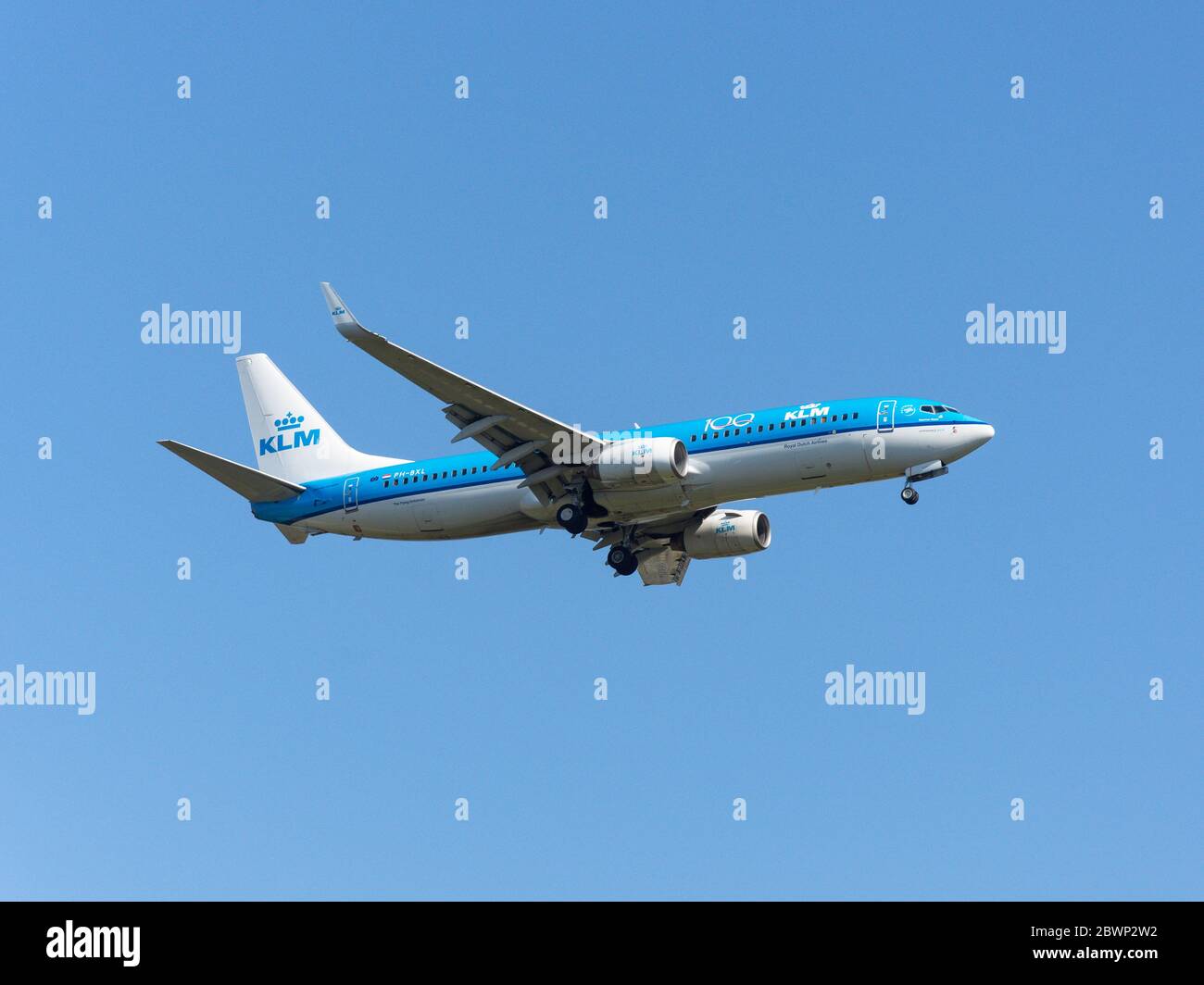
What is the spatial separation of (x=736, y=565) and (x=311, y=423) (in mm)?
16194

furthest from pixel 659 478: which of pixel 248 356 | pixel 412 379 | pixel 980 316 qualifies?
pixel 248 356

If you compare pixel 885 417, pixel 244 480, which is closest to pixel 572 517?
pixel 885 417

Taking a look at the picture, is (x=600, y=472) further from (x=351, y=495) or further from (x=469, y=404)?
(x=351, y=495)

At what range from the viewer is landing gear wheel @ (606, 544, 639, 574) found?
58.2 meters

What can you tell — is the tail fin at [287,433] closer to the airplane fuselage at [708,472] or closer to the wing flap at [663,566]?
the airplane fuselage at [708,472]

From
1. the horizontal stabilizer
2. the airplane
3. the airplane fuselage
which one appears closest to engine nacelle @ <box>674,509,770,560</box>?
the airplane

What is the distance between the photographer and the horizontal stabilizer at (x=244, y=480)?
55.0 meters

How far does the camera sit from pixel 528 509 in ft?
181

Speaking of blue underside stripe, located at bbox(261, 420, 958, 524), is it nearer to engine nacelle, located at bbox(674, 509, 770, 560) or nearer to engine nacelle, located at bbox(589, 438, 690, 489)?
engine nacelle, located at bbox(589, 438, 690, 489)

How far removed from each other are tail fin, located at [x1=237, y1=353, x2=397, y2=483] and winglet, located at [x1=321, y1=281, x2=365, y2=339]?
37.5 ft

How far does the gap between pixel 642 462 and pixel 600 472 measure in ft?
4.95
